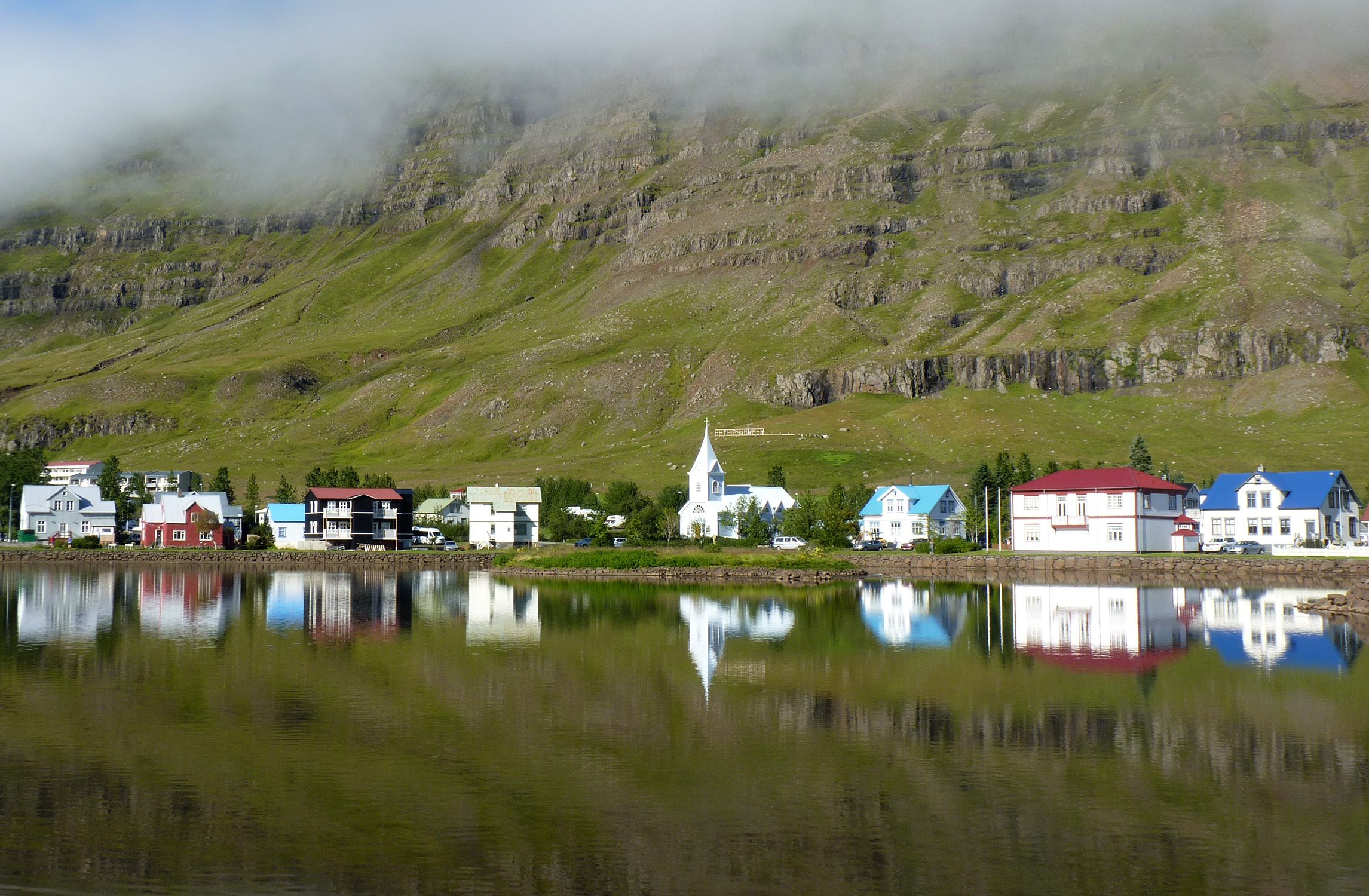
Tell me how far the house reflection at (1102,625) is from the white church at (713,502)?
209ft

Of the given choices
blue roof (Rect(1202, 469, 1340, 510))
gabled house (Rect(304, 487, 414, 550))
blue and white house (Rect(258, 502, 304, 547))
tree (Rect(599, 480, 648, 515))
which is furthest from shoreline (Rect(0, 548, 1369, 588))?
blue and white house (Rect(258, 502, 304, 547))

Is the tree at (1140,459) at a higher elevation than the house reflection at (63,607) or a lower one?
higher

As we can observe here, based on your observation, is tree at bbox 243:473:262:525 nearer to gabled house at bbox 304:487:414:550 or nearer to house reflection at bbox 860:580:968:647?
gabled house at bbox 304:487:414:550

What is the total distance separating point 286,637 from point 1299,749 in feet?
140

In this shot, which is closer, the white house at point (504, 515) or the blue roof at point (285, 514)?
the blue roof at point (285, 514)

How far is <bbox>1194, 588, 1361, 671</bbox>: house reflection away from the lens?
47906 millimetres

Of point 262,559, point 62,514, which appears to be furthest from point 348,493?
point 62,514

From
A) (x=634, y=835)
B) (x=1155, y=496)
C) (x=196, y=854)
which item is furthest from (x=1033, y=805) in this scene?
(x=1155, y=496)

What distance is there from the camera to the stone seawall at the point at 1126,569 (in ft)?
312

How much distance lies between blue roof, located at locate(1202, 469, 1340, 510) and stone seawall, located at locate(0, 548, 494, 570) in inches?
2909

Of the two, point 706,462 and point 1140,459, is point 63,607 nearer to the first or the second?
point 706,462

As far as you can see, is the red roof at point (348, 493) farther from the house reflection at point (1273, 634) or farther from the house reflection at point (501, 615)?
the house reflection at point (1273, 634)

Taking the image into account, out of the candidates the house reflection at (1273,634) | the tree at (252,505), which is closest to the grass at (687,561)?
the house reflection at (1273,634)

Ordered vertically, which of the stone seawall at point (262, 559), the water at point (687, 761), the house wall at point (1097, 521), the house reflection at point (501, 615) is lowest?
the water at point (687, 761)
